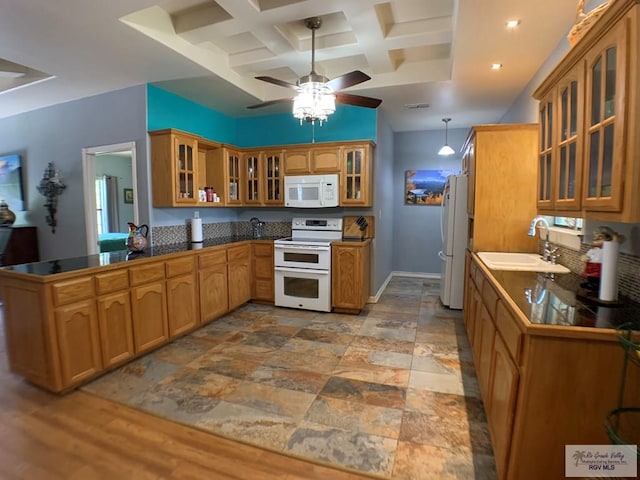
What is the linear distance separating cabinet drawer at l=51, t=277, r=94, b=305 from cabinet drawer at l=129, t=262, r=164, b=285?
1.09ft

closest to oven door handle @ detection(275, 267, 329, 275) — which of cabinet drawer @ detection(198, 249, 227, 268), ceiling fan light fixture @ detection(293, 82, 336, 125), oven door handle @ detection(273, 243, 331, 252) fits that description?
oven door handle @ detection(273, 243, 331, 252)

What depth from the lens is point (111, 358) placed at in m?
2.54

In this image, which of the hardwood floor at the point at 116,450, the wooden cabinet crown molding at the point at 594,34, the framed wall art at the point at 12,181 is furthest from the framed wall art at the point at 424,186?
the framed wall art at the point at 12,181

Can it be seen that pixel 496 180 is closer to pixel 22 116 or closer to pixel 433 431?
pixel 433 431

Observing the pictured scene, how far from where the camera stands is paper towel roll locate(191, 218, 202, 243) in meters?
3.88

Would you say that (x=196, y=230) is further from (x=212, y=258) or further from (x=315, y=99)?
(x=315, y=99)

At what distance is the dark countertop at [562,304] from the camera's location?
1302 millimetres

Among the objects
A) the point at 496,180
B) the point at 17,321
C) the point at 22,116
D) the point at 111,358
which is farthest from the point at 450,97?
the point at 22,116

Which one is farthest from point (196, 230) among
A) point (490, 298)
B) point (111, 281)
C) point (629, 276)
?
point (629, 276)

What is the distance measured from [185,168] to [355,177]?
1994mm

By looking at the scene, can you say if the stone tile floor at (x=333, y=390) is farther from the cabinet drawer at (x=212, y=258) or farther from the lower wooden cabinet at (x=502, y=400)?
the cabinet drawer at (x=212, y=258)

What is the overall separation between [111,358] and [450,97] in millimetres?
4452

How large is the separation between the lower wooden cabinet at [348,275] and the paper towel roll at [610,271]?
2.48 m

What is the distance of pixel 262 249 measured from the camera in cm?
429
